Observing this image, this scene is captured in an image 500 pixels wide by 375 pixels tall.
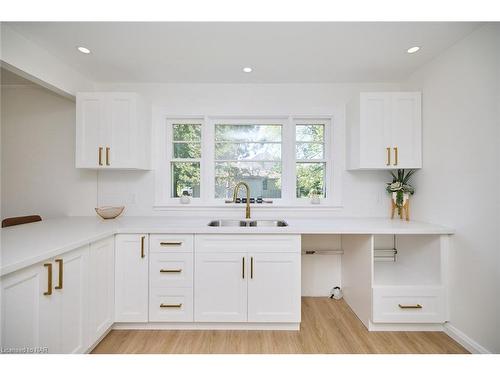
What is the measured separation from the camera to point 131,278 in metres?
2.12

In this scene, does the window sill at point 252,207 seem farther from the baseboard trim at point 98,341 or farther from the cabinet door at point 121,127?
the baseboard trim at point 98,341

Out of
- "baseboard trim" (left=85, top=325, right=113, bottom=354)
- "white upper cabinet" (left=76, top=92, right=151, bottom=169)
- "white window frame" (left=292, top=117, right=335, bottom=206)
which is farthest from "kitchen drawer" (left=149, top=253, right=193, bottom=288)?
"white window frame" (left=292, top=117, right=335, bottom=206)

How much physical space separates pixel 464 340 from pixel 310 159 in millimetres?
2069

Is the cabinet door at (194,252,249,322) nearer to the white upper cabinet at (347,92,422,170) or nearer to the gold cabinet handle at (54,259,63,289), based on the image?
the gold cabinet handle at (54,259,63,289)

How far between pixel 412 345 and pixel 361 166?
61.7 inches

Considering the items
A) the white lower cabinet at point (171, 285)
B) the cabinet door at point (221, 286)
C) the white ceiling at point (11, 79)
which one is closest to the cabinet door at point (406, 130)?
the cabinet door at point (221, 286)

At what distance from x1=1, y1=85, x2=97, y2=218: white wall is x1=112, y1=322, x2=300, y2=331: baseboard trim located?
1447 mm

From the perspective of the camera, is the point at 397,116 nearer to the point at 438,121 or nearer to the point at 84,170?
the point at 438,121

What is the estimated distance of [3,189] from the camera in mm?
2906

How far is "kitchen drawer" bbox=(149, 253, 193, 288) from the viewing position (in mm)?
2115

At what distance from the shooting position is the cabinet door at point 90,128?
2520 mm

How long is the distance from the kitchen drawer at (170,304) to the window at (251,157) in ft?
3.94

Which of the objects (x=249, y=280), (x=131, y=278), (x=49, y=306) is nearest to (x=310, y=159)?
(x=249, y=280)
